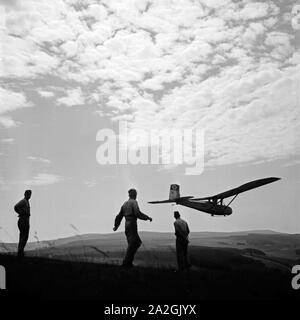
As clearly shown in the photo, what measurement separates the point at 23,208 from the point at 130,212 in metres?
4.19

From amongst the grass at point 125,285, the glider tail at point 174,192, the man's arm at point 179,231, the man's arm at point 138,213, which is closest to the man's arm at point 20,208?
the grass at point 125,285

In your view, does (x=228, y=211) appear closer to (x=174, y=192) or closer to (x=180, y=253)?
(x=174, y=192)

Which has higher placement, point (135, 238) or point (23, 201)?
point (23, 201)

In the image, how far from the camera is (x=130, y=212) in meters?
10.8

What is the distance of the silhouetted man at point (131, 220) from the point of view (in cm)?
1048

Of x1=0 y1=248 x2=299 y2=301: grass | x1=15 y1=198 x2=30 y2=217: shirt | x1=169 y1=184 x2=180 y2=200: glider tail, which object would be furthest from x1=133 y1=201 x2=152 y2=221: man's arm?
x1=169 y1=184 x2=180 y2=200: glider tail

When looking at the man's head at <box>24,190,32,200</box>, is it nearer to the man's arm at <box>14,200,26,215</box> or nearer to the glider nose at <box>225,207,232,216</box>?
the man's arm at <box>14,200,26,215</box>

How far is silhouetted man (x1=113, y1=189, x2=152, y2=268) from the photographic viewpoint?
34.4ft
